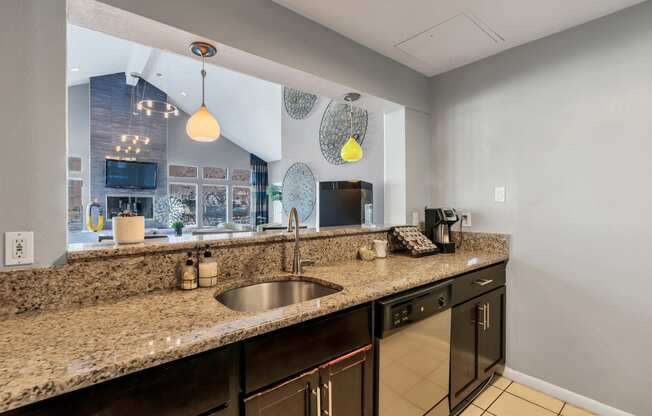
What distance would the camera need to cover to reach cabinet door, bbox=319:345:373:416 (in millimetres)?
1125

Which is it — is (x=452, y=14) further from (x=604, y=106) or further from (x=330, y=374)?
(x=330, y=374)

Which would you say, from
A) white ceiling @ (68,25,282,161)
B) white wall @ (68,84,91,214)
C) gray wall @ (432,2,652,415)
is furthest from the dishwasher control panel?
white wall @ (68,84,91,214)

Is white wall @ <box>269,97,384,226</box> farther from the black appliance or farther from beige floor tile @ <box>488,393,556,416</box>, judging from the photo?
beige floor tile @ <box>488,393,556,416</box>

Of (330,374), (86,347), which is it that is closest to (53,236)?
(86,347)

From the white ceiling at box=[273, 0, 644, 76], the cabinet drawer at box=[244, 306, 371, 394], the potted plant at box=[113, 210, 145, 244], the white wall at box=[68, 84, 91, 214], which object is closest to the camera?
the cabinet drawer at box=[244, 306, 371, 394]

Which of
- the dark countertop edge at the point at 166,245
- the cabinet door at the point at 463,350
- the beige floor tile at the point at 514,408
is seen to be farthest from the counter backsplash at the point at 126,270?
the beige floor tile at the point at 514,408

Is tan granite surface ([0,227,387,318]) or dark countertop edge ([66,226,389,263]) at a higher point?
dark countertop edge ([66,226,389,263])

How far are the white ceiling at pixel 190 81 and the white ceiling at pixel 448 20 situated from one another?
3.34m

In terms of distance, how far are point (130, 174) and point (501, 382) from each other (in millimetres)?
7840

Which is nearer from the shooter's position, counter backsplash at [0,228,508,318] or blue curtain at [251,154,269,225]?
counter backsplash at [0,228,508,318]

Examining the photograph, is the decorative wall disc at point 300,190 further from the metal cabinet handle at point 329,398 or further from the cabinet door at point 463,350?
the metal cabinet handle at point 329,398

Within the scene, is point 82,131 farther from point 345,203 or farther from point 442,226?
point 442,226

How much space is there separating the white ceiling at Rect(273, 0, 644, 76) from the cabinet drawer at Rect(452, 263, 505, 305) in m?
1.53

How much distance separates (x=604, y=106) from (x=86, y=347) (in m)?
2.66
